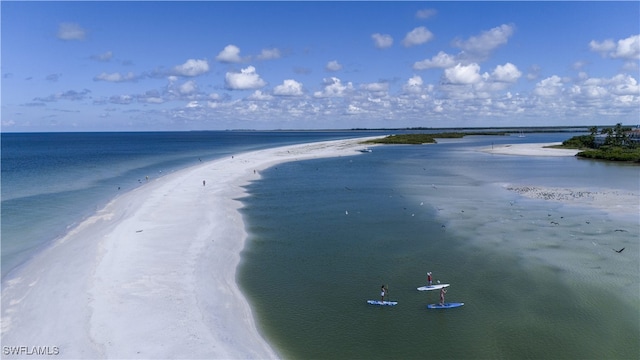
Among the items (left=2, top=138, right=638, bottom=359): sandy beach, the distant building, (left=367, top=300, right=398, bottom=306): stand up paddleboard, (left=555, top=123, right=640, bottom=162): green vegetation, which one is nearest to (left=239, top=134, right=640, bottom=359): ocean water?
(left=367, top=300, right=398, bottom=306): stand up paddleboard

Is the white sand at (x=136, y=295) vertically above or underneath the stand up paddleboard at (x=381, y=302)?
above

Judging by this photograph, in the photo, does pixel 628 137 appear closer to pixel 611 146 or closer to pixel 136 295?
pixel 611 146

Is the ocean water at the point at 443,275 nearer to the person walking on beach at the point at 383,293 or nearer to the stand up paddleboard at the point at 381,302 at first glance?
the stand up paddleboard at the point at 381,302

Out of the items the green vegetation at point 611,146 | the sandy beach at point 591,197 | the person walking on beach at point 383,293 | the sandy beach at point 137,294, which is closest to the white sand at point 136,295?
the sandy beach at point 137,294

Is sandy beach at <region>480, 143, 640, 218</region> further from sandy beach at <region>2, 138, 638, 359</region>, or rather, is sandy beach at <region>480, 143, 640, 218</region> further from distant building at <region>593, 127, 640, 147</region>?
distant building at <region>593, 127, 640, 147</region>

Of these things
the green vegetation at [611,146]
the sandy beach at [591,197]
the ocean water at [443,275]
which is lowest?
the ocean water at [443,275]

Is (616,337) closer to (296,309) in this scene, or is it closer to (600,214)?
(296,309)
